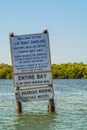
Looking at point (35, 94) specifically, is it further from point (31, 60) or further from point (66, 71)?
point (66, 71)

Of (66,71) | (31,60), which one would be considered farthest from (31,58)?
(66,71)

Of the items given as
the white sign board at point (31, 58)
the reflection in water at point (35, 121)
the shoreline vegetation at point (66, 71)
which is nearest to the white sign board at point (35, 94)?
the white sign board at point (31, 58)

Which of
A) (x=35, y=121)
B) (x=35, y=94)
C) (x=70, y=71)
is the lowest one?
(x=35, y=121)

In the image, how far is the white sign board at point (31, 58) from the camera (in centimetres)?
2134

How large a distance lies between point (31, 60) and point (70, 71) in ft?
558

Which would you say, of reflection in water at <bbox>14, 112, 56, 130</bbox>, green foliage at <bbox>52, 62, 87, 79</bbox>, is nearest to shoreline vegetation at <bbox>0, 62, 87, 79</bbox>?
green foliage at <bbox>52, 62, 87, 79</bbox>

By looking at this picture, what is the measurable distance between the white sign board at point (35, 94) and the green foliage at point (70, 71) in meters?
167

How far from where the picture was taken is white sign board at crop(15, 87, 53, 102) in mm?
21516

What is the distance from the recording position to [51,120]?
2061cm

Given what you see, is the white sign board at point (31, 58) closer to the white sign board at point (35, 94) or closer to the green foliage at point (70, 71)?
the white sign board at point (35, 94)

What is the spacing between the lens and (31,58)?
21359 mm

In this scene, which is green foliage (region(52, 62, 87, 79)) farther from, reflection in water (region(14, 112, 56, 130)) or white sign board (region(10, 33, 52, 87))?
white sign board (region(10, 33, 52, 87))

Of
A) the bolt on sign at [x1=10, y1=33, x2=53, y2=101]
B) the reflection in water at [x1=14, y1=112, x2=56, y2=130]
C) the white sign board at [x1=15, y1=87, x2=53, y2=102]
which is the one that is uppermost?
the bolt on sign at [x1=10, y1=33, x2=53, y2=101]

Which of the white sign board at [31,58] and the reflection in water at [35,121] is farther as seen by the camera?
Answer: the white sign board at [31,58]
